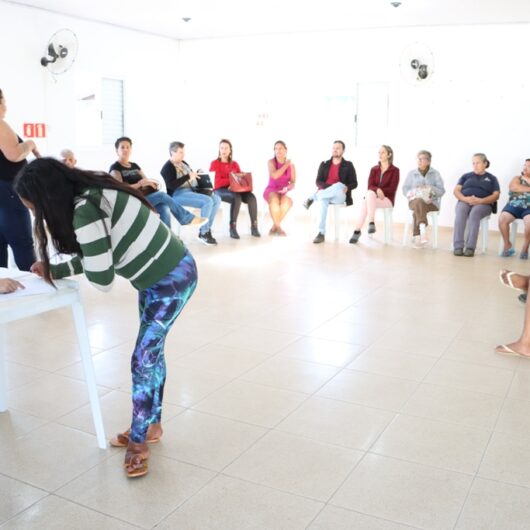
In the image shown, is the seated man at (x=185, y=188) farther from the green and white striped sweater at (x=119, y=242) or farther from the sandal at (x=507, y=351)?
the green and white striped sweater at (x=119, y=242)

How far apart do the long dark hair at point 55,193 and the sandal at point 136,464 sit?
29.9 inches

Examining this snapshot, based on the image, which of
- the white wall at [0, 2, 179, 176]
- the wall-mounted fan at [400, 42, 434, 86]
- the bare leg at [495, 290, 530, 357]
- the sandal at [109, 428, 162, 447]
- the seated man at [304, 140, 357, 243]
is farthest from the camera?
the wall-mounted fan at [400, 42, 434, 86]

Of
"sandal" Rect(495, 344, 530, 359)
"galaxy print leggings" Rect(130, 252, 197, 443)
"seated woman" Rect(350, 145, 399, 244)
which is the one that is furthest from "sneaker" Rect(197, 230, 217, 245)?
"galaxy print leggings" Rect(130, 252, 197, 443)

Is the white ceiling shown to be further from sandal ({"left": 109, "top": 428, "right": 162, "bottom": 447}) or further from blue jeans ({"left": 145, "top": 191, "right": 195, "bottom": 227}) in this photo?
sandal ({"left": 109, "top": 428, "right": 162, "bottom": 447})

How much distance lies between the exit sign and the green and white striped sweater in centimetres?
599

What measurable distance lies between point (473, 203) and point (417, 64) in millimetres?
2299

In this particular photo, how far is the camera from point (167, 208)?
22.0 feet

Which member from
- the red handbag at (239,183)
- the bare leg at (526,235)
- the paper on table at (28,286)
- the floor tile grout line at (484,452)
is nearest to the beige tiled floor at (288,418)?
the floor tile grout line at (484,452)

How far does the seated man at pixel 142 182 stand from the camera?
641cm

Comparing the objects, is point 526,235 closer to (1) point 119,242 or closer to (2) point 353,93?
(2) point 353,93

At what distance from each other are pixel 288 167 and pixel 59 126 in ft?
9.35

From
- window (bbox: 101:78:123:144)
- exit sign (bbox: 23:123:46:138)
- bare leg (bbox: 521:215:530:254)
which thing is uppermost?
window (bbox: 101:78:123:144)

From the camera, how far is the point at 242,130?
Answer: 991 cm

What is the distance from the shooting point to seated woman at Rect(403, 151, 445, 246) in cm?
734
